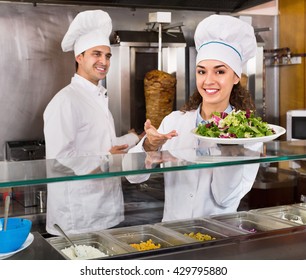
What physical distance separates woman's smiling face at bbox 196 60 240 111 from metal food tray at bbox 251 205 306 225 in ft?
2.12

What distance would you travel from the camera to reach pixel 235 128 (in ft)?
6.48

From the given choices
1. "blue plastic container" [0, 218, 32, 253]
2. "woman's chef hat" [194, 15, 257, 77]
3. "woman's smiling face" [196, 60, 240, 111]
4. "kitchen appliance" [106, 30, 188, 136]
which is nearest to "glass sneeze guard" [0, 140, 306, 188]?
"blue plastic container" [0, 218, 32, 253]

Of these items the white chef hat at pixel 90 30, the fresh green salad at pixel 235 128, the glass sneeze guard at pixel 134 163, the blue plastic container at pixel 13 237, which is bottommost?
the blue plastic container at pixel 13 237

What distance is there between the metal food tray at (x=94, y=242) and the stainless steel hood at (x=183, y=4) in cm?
279

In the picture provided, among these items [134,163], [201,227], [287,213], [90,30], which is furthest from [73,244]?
[90,30]

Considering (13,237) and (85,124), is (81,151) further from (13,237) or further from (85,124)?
(13,237)

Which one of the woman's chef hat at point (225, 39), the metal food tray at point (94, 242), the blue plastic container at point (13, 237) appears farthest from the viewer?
the woman's chef hat at point (225, 39)

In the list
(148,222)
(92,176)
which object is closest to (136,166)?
(92,176)

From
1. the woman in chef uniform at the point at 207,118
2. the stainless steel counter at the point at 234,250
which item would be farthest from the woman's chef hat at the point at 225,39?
the stainless steel counter at the point at 234,250

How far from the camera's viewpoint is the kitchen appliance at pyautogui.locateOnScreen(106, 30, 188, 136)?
429cm

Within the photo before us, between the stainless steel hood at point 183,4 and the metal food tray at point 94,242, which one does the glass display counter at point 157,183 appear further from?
the stainless steel hood at point 183,4

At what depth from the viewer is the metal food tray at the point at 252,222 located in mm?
1936

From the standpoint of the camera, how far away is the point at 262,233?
183 cm

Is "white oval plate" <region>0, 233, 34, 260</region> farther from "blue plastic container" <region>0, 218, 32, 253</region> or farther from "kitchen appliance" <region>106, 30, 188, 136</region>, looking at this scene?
"kitchen appliance" <region>106, 30, 188, 136</region>
